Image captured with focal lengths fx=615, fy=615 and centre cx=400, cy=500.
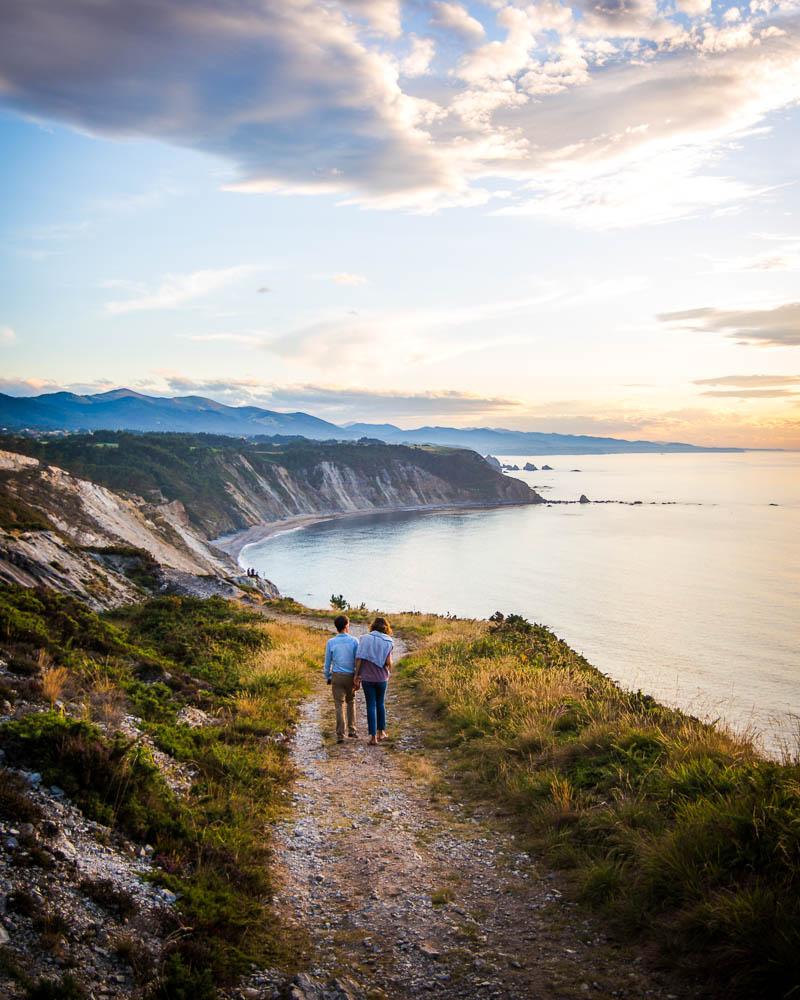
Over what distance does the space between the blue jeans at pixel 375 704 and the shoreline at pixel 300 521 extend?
91181mm

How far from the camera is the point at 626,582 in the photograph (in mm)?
75875

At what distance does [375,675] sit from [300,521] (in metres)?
146

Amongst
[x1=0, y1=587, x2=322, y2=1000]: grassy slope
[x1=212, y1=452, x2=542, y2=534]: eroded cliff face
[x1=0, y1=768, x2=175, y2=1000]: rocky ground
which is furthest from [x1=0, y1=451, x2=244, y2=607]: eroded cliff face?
[x1=212, y1=452, x2=542, y2=534]: eroded cliff face

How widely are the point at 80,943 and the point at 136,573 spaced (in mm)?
35358

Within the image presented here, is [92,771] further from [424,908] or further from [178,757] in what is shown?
[424,908]

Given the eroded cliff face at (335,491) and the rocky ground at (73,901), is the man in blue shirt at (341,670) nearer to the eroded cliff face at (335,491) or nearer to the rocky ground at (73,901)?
the rocky ground at (73,901)

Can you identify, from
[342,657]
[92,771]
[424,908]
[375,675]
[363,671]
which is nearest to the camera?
[424,908]

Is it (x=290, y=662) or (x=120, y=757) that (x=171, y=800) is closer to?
(x=120, y=757)


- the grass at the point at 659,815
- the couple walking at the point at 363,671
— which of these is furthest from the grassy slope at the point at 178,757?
the grass at the point at 659,815

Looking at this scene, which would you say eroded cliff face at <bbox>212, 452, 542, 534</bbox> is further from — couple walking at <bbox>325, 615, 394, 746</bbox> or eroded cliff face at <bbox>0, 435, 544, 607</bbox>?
couple walking at <bbox>325, 615, 394, 746</bbox>

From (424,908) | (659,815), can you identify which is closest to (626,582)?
(659,815)

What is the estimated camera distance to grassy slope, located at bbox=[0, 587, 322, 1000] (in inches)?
212

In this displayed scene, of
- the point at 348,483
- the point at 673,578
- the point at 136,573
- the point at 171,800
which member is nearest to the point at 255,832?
the point at 171,800

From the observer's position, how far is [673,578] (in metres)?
76.4
